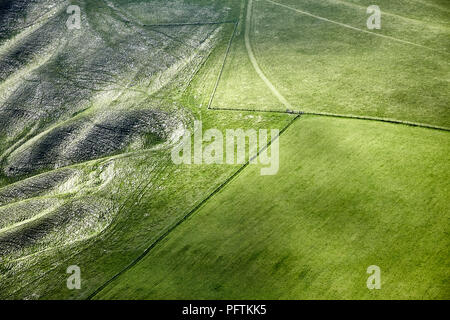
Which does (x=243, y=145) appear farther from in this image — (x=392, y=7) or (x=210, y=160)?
(x=392, y=7)

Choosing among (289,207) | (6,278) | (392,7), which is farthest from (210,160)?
(392,7)

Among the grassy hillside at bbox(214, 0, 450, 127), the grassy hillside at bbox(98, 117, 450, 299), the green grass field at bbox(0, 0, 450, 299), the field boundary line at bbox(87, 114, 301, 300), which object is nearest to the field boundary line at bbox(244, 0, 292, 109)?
the green grass field at bbox(0, 0, 450, 299)

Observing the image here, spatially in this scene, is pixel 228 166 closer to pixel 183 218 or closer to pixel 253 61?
pixel 183 218

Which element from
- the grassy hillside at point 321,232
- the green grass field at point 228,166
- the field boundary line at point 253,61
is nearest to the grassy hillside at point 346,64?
the green grass field at point 228,166

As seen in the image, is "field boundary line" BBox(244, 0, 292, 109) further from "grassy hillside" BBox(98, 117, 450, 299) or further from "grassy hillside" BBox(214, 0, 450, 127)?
Answer: "grassy hillside" BBox(98, 117, 450, 299)

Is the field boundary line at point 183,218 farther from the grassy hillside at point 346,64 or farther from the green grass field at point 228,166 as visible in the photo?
the grassy hillside at point 346,64

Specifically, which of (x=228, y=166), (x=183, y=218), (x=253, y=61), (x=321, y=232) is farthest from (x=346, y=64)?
(x=183, y=218)

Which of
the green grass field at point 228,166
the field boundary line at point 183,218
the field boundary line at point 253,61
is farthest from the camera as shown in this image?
the field boundary line at point 253,61

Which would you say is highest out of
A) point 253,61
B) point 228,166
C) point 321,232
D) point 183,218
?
point 253,61
